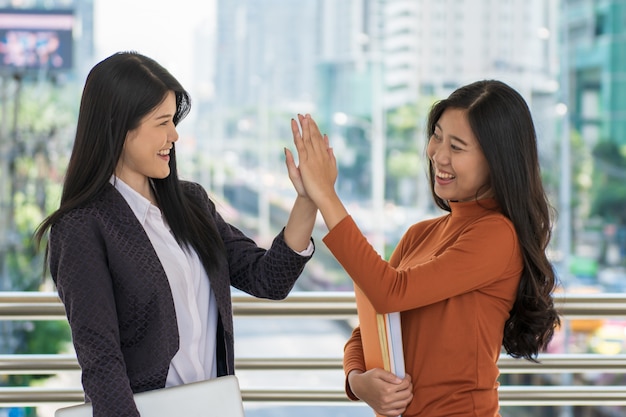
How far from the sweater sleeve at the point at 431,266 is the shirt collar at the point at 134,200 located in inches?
10.1

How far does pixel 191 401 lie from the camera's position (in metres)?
1.08

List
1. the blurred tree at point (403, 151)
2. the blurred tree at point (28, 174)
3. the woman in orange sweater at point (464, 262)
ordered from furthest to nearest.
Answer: the blurred tree at point (403, 151) < the blurred tree at point (28, 174) < the woman in orange sweater at point (464, 262)

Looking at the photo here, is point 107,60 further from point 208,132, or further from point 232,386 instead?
point 208,132

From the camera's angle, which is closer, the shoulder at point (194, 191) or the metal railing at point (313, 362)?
the shoulder at point (194, 191)

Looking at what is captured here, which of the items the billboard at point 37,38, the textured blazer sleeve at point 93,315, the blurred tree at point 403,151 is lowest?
the textured blazer sleeve at point 93,315

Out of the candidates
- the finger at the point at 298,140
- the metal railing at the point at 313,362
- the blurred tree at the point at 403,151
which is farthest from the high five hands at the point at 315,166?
the blurred tree at the point at 403,151

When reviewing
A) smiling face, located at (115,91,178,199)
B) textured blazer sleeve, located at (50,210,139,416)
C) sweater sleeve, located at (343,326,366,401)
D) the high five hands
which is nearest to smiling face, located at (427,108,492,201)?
the high five hands

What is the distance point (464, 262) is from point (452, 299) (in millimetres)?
62

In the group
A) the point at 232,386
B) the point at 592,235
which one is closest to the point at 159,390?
the point at 232,386

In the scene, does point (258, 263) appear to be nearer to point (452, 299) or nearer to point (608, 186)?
point (452, 299)

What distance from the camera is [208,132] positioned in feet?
40.5

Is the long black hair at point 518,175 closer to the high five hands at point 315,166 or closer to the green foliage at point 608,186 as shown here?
the high five hands at point 315,166

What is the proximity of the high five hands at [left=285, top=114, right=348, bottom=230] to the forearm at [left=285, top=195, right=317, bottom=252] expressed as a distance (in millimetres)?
54

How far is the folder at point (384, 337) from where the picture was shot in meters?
1.14
